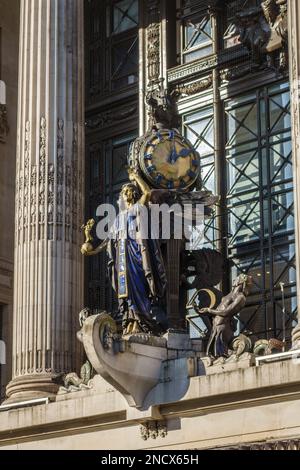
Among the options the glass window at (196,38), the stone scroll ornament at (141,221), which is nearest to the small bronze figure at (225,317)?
the stone scroll ornament at (141,221)

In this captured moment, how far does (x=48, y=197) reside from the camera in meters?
32.6

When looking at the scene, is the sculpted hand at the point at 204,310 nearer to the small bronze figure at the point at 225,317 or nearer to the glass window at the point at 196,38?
the small bronze figure at the point at 225,317

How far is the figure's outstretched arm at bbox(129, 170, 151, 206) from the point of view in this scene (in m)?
30.6

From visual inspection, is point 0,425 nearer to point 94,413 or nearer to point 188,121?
point 94,413

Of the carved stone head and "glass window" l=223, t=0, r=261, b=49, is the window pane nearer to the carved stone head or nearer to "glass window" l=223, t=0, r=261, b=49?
"glass window" l=223, t=0, r=261, b=49

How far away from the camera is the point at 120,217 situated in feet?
101

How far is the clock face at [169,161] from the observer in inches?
1224

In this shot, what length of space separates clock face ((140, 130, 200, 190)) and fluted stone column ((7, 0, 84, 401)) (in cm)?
257

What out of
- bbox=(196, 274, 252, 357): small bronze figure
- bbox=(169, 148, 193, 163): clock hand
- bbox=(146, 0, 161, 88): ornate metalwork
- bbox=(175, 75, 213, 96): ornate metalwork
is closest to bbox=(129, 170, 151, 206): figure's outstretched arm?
bbox=(169, 148, 193, 163): clock hand

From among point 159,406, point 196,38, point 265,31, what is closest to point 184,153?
point 265,31

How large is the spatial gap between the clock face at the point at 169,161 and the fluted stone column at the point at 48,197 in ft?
8.44

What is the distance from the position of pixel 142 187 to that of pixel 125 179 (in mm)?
7282
